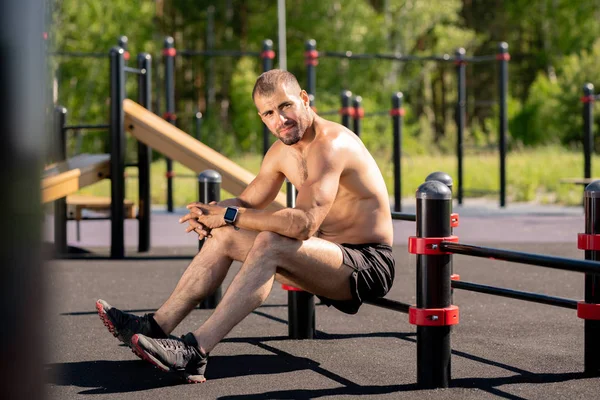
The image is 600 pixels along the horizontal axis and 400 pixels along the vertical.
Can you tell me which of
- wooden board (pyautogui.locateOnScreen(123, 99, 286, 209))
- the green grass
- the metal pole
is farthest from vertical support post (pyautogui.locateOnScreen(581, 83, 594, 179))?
the metal pole

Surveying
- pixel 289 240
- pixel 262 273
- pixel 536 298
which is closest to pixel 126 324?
pixel 262 273

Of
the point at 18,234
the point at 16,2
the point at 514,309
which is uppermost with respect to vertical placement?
the point at 16,2

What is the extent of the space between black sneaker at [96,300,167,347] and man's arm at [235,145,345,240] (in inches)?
23.7

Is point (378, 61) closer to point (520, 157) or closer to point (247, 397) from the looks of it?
point (520, 157)

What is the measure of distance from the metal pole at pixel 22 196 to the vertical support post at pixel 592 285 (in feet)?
11.5

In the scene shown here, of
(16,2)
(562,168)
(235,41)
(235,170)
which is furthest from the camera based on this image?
(235,41)

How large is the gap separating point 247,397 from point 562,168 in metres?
18.1

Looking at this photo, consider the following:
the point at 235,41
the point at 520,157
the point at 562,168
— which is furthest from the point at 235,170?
the point at 235,41

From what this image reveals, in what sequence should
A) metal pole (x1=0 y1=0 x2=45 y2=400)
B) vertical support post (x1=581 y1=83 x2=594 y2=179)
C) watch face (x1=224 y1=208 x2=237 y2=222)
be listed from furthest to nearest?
vertical support post (x1=581 y1=83 x2=594 y2=179)
watch face (x1=224 y1=208 x2=237 y2=222)
metal pole (x1=0 y1=0 x2=45 y2=400)

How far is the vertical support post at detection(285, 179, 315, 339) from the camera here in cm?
495

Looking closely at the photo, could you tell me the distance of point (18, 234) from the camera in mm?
517

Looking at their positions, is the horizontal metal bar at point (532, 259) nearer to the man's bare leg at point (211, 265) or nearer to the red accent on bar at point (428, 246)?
the red accent on bar at point (428, 246)

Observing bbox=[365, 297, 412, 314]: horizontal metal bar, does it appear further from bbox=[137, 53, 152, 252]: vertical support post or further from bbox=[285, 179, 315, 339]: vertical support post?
bbox=[137, 53, 152, 252]: vertical support post

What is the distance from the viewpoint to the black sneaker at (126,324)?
162 inches
